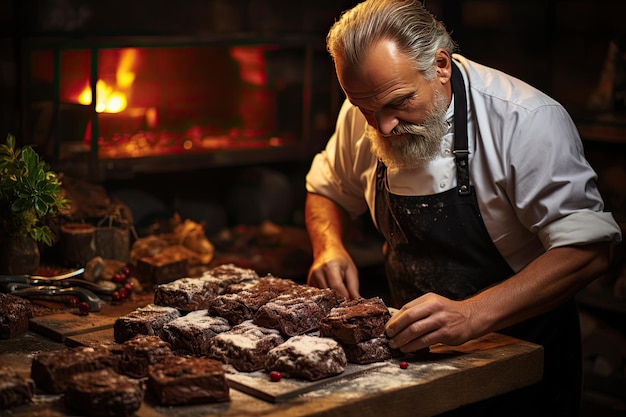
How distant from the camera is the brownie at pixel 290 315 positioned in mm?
2949

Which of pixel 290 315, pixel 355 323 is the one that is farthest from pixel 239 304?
pixel 355 323

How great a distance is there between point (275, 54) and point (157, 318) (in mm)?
2957

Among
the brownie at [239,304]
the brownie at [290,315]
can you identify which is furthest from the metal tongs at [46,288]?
the brownie at [290,315]

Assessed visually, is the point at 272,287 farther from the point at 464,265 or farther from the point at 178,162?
the point at 178,162

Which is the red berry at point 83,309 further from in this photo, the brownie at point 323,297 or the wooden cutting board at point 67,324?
the brownie at point 323,297

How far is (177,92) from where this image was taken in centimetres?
554

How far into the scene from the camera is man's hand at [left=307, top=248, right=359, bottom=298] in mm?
3521

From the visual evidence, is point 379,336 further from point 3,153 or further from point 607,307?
point 607,307

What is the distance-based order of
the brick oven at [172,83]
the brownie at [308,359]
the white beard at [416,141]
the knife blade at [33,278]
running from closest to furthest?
the brownie at [308,359] < the white beard at [416,141] < the knife blade at [33,278] < the brick oven at [172,83]

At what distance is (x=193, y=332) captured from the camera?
2902 millimetres

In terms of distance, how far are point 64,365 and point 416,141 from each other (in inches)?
55.3

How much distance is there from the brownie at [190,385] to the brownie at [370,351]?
0.46 meters

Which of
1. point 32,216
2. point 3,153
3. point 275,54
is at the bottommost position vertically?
point 32,216

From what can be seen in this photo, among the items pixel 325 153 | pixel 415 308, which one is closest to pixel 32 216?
pixel 325 153
